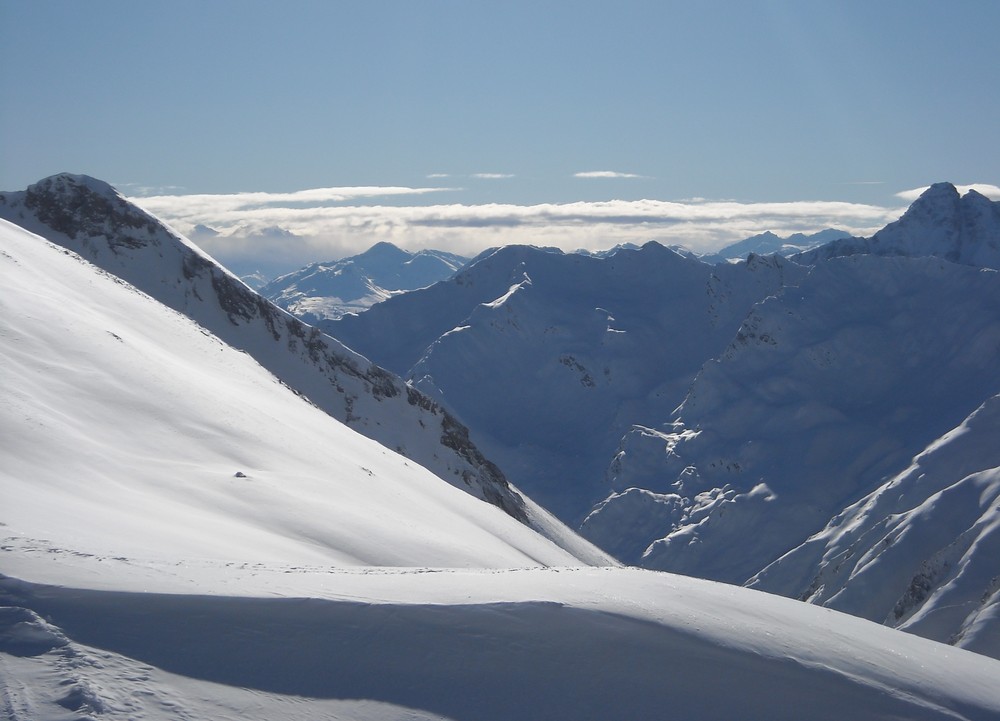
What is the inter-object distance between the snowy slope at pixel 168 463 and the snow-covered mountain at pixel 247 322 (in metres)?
22.7

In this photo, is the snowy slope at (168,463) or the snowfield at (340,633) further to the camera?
the snowy slope at (168,463)

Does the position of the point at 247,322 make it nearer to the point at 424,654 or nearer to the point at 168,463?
the point at 168,463

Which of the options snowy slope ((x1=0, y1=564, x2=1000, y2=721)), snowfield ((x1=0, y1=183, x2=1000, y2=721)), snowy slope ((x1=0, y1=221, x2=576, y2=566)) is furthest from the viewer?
snowy slope ((x1=0, y1=221, x2=576, y2=566))

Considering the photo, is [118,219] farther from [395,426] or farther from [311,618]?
[311,618]

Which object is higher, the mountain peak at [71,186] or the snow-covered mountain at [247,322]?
the mountain peak at [71,186]

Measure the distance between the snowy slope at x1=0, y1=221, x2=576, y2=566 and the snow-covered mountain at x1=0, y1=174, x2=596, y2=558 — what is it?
2274 centimetres

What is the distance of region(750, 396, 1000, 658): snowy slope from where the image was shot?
270 ft

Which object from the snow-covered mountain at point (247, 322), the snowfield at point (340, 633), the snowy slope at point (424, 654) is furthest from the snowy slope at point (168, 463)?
the snow-covered mountain at point (247, 322)

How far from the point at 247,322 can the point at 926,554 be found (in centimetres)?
7735

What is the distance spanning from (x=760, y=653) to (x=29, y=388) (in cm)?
2048

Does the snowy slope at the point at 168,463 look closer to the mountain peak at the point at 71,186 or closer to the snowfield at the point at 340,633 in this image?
the snowfield at the point at 340,633

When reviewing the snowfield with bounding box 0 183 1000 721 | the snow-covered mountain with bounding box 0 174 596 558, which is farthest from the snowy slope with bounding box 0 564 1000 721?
the snow-covered mountain with bounding box 0 174 596 558

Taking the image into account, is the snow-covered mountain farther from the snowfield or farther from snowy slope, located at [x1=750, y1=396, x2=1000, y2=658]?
the snowfield

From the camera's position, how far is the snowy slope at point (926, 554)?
82188 millimetres
